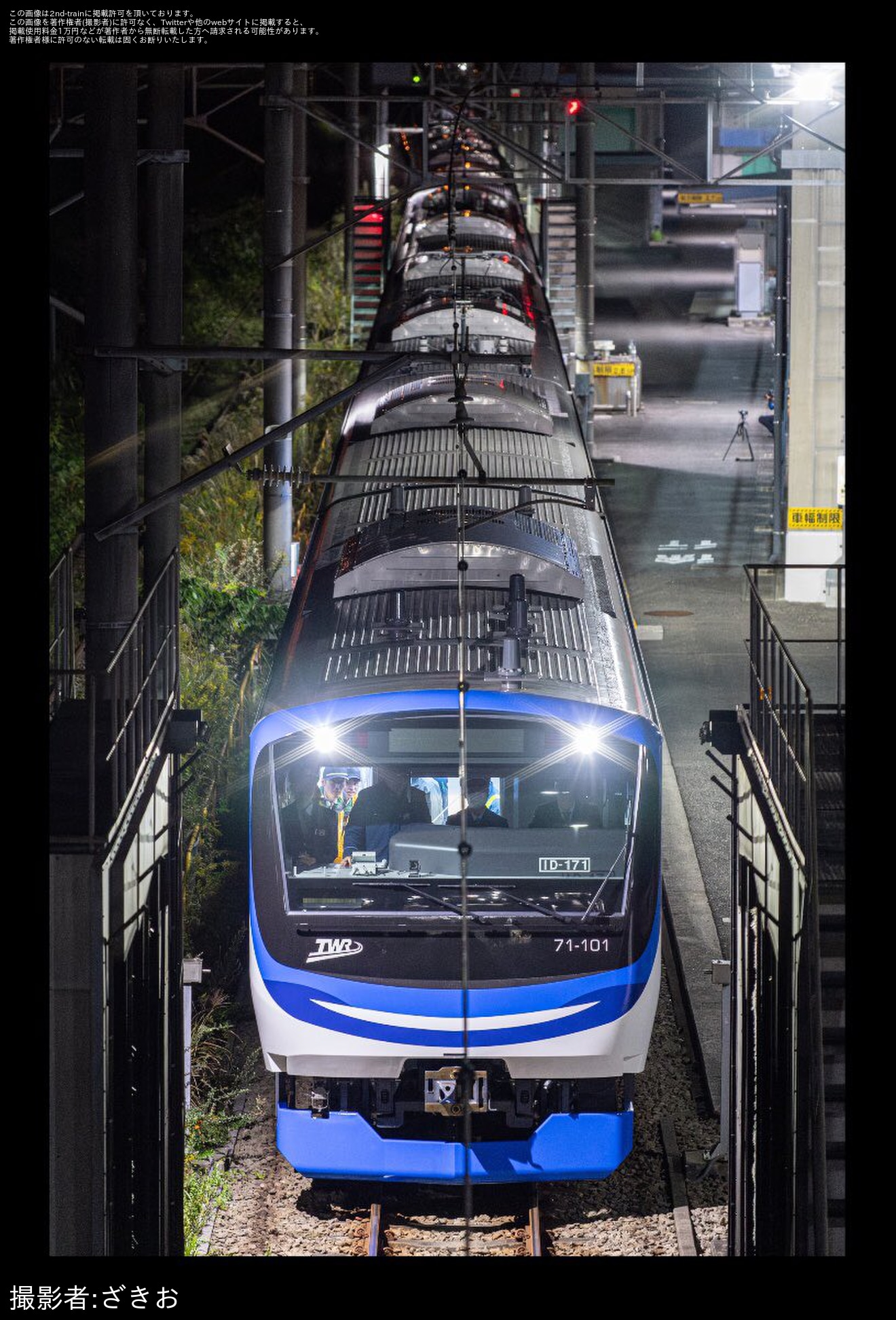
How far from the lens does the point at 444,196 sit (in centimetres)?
2345

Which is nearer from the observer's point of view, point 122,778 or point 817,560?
point 122,778

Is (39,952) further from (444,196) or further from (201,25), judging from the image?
(444,196)

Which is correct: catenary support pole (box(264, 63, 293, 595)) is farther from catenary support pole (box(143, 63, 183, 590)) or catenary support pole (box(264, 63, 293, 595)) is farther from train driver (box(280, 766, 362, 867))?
train driver (box(280, 766, 362, 867))

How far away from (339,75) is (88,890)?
2656 centimetres

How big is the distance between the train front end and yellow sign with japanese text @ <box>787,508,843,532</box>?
1227 cm

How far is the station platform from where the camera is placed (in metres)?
14.4

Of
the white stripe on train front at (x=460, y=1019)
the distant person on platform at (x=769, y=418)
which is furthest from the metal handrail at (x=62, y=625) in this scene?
the distant person on platform at (x=769, y=418)

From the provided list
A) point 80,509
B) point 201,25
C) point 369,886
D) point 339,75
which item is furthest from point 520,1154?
point 339,75

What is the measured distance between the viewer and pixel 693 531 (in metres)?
24.3

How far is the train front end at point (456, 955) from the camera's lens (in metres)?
8.95

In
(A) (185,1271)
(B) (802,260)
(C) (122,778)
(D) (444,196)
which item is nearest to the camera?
(A) (185,1271)

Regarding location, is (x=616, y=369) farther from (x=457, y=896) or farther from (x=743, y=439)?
(x=457, y=896)

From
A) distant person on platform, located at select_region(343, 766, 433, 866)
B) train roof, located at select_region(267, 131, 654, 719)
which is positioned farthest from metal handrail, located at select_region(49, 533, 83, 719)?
distant person on platform, located at select_region(343, 766, 433, 866)

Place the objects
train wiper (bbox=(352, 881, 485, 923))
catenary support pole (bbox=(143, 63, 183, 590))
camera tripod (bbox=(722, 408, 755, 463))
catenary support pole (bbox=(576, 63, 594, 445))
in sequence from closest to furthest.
→ train wiper (bbox=(352, 881, 485, 923)), catenary support pole (bbox=(143, 63, 183, 590)), catenary support pole (bbox=(576, 63, 594, 445)), camera tripod (bbox=(722, 408, 755, 463))
